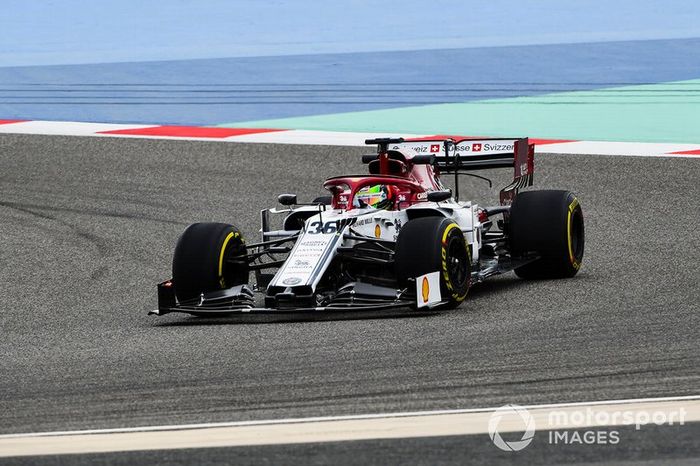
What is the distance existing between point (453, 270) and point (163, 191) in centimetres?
586

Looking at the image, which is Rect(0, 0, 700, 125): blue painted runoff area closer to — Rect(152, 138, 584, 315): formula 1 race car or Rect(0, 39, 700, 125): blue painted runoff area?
Rect(0, 39, 700, 125): blue painted runoff area

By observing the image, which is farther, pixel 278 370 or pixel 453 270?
pixel 453 270

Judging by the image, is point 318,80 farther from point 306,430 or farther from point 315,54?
point 306,430

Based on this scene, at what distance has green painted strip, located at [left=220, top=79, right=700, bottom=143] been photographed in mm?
16406

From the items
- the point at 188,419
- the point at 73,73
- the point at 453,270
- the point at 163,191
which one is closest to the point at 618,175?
the point at 163,191

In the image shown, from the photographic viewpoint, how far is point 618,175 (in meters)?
14.3

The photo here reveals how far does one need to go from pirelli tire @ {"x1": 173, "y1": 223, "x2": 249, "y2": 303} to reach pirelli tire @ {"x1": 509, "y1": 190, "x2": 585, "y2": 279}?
208cm

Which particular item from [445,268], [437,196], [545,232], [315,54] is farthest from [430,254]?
[315,54]

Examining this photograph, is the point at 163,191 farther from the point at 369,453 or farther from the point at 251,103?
the point at 369,453

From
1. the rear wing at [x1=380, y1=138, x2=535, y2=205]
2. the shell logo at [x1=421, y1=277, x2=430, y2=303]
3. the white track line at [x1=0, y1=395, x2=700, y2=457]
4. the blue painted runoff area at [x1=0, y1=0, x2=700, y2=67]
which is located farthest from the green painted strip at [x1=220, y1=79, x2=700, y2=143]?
the white track line at [x1=0, y1=395, x2=700, y2=457]

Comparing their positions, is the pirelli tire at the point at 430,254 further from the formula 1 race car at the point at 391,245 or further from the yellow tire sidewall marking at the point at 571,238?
the yellow tire sidewall marking at the point at 571,238

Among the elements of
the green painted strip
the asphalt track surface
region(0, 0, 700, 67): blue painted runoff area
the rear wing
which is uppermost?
region(0, 0, 700, 67): blue painted runoff area

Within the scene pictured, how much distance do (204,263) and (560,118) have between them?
9.23m

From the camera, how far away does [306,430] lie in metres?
5.41
